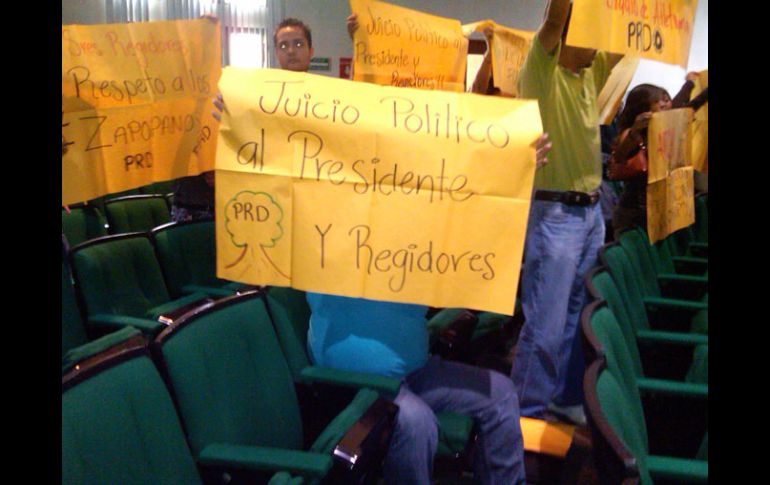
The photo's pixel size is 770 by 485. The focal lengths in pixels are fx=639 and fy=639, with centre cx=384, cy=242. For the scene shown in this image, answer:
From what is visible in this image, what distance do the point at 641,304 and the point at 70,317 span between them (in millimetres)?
2194

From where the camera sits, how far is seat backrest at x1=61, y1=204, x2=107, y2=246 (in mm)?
3410

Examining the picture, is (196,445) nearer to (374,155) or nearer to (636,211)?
(374,155)

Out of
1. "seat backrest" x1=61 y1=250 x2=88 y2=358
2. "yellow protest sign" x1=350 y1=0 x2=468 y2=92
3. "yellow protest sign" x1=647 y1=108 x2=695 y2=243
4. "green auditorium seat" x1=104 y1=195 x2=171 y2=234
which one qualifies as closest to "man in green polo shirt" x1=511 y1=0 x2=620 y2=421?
"yellow protest sign" x1=647 y1=108 x2=695 y2=243

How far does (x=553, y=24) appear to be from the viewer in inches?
84.7

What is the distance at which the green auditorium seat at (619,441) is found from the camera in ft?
3.40

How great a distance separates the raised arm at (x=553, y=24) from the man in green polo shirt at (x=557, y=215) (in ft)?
0.31

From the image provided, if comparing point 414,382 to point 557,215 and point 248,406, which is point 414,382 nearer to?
point 248,406

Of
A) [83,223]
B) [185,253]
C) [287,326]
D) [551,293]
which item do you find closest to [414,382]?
[287,326]

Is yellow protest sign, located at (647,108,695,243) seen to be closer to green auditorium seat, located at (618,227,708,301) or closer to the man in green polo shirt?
green auditorium seat, located at (618,227,708,301)

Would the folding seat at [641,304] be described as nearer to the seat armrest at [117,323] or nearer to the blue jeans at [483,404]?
the blue jeans at [483,404]

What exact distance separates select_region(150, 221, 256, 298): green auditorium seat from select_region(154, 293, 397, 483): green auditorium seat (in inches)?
43.3
